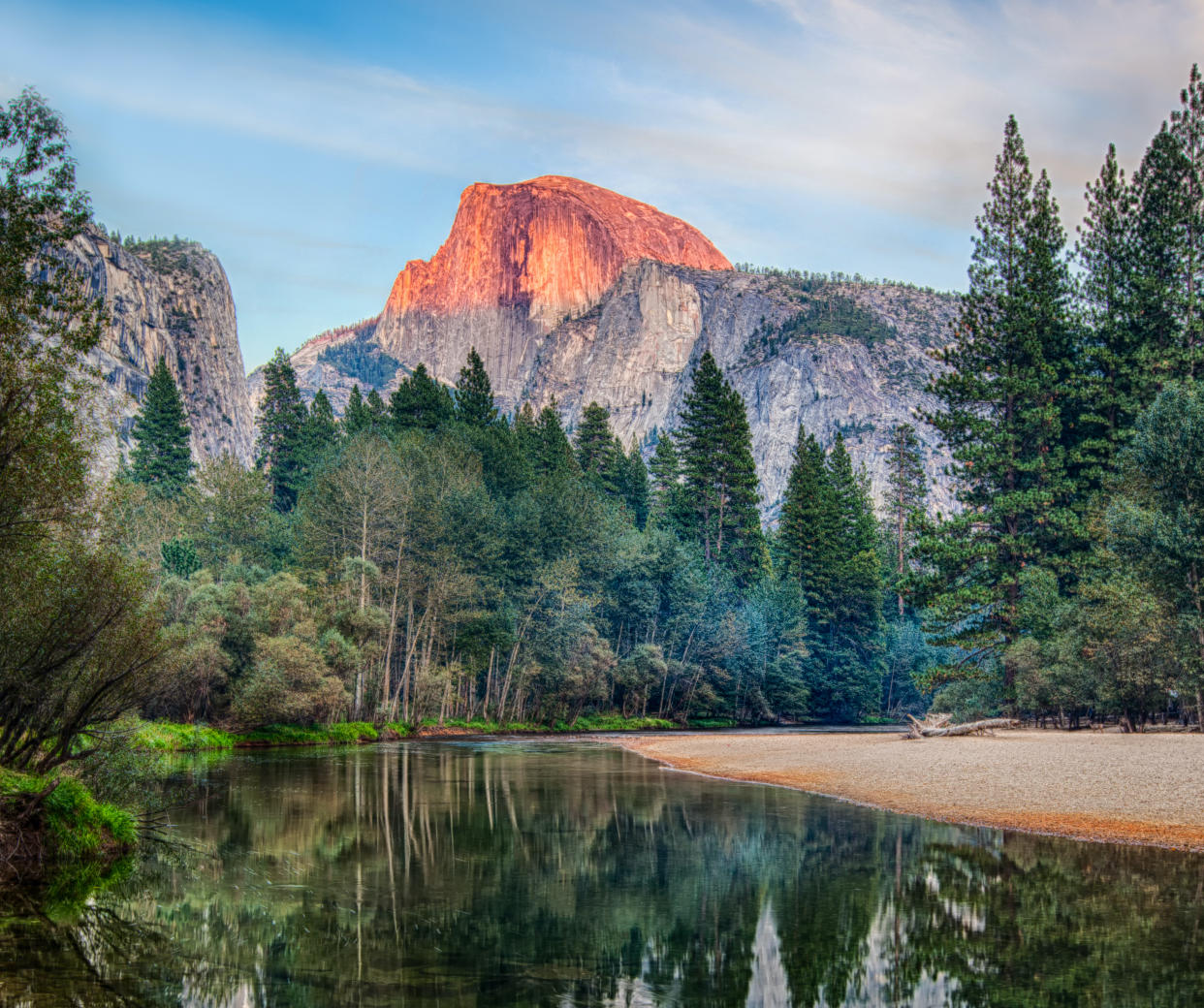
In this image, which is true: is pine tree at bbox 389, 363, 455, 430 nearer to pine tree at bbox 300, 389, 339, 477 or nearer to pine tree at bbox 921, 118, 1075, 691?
pine tree at bbox 300, 389, 339, 477

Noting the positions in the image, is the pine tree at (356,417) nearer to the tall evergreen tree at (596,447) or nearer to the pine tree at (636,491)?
the tall evergreen tree at (596,447)

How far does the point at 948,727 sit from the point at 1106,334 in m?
22.4

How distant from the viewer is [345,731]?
44.1m

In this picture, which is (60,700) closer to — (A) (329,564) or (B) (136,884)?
(B) (136,884)

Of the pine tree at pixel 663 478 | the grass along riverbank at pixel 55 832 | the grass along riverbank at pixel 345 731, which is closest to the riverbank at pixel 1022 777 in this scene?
the grass along riverbank at pixel 345 731

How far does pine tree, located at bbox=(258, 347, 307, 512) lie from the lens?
283 feet

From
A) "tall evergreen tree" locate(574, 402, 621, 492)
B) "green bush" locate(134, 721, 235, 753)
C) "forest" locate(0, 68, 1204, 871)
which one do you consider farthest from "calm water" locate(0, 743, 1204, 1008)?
"tall evergreen tree" locate(574, 402, 621, 492)

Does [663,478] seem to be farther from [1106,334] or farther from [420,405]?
[1106,334]

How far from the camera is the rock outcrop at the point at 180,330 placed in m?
134

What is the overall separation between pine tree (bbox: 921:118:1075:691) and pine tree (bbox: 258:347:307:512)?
58846mm

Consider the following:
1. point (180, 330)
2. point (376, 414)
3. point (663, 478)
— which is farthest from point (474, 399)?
point (180, 330)

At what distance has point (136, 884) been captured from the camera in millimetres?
13812

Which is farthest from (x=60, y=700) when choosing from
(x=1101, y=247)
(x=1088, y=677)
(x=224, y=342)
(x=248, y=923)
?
(x=224, y=342)

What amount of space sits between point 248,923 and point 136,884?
302 cm
